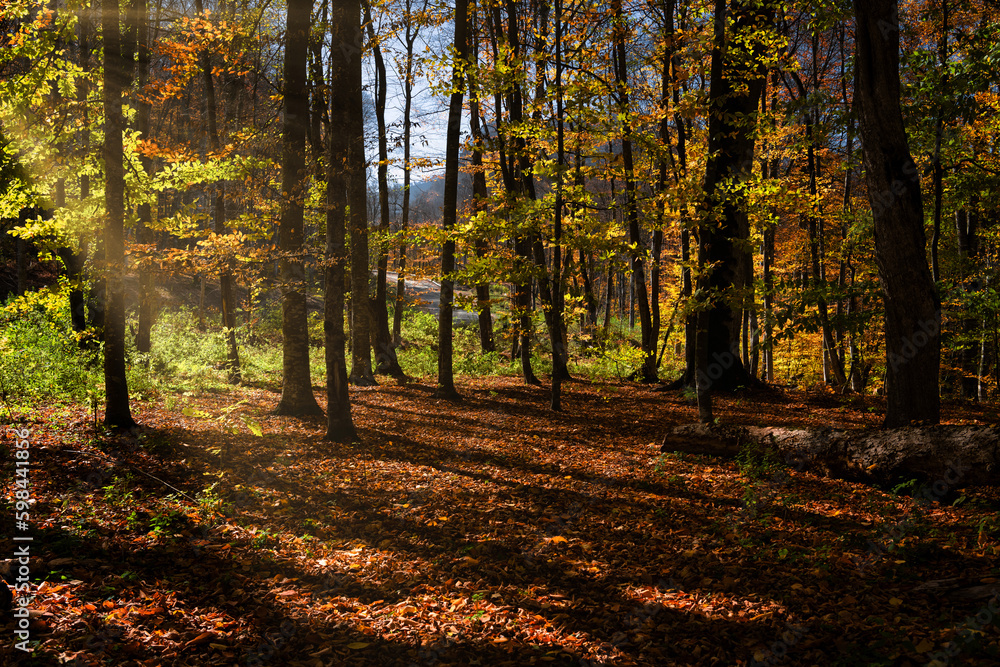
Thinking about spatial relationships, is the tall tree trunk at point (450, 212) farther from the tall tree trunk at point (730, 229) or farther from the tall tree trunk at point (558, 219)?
the tall tree trunk at point (730, 229)

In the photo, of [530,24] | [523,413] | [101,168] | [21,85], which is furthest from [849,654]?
[530,24]

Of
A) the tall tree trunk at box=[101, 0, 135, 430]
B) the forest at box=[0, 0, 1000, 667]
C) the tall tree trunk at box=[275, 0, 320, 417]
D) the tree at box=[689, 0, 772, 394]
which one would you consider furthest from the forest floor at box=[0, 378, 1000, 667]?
the tree at box=[689, 0, 772, 394]

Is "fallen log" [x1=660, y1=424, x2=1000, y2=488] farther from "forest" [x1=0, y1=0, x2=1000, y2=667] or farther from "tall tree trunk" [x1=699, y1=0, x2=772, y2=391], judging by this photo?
"tall tree trunk" [x1=699, y1=0, x2=772, y2=391]

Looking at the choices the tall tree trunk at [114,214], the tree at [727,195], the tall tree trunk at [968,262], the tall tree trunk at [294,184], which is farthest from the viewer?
the tall tree trunk at [968,262]

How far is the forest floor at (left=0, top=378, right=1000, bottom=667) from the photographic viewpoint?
11.1ft

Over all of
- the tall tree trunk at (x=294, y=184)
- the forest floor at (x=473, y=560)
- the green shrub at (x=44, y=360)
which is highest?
the tall tree trunk at (x=294, y=184)

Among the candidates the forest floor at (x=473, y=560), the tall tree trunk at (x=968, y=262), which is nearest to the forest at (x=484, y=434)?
the forest floor at (x=473, y=560)

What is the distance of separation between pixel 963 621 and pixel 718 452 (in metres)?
4.44

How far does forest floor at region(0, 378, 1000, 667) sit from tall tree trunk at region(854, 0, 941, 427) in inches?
68.1

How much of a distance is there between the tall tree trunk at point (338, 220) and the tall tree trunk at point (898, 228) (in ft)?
23.8

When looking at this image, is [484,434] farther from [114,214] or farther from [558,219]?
[114,214]

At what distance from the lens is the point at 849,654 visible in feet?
10.5

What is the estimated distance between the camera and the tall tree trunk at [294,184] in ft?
28.9

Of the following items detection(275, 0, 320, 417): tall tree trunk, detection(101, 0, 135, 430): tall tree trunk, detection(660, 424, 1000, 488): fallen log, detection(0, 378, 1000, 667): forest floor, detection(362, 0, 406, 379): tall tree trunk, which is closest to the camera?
detection(0, 378, 1000, 667): forest floor
